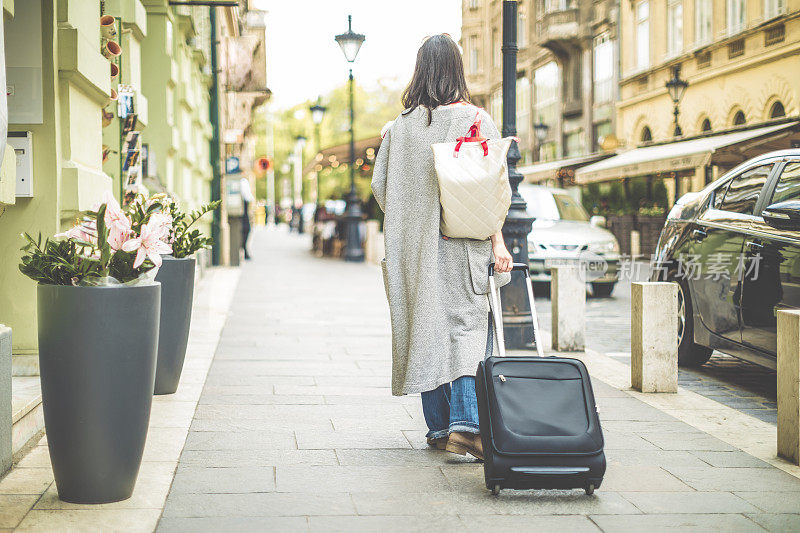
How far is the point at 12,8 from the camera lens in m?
5.55

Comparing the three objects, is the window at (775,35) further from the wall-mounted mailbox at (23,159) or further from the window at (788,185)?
the wall-mounted mailbox at (23,159)

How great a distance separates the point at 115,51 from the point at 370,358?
3194 millimetres

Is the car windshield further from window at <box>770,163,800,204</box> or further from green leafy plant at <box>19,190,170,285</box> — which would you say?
green leafy plant at <box>19,190,170,285</box>

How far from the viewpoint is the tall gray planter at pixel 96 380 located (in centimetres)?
392

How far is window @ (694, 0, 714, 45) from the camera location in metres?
23.2

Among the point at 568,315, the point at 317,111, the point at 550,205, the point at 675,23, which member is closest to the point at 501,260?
the point at 568,315

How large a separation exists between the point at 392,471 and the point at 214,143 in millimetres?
18930

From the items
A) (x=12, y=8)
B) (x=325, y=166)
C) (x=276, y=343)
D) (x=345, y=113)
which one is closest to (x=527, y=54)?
(x=325, y=166)

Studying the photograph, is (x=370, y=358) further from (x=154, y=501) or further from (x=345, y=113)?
(x=345, y=113)

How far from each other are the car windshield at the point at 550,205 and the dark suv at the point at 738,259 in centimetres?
748

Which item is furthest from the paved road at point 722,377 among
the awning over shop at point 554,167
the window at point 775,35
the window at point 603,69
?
the window at point 603,69

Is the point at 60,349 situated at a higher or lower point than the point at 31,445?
higher

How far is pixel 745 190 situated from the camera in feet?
24.6

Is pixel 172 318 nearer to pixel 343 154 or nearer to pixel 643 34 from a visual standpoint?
pixel 343 154
